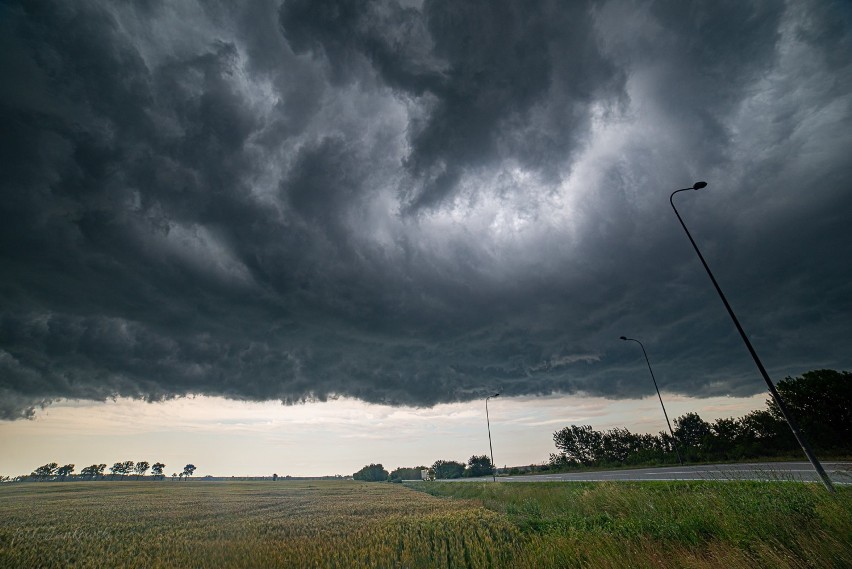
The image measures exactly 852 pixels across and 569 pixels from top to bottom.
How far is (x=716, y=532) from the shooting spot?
11.2 meters

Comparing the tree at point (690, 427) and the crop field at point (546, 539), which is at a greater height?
the tree at point (690, 427)

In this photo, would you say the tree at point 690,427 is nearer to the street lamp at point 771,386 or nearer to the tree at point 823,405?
the tree at point 823,405

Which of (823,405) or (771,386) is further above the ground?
(823,405)

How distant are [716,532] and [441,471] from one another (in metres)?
167

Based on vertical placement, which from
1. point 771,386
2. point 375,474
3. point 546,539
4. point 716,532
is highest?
point 375,474

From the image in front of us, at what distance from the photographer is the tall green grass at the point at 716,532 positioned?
27.8ft

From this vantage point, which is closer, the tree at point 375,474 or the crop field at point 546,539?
the crop field at point 546,539

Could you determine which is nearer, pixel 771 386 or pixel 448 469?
pixel 771 386

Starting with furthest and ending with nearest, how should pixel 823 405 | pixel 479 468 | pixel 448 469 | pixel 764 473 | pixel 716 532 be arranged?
1. pixel 448 469
2. pixel 479 468
3. pixel 823 405
4. pixel 764 473
5. pixel 716 532

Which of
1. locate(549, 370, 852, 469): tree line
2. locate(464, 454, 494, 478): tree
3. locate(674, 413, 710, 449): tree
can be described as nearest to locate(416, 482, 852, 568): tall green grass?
locate(549, 370, 852, 469): tree line

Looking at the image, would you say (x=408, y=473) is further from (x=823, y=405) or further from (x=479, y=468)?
(x=823, y=405)

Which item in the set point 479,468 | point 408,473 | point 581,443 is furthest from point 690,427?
point 408,473

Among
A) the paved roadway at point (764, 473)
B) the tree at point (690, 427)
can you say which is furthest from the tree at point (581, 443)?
the paved roadway at point (764, 473)

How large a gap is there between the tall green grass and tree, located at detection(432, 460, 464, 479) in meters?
146
